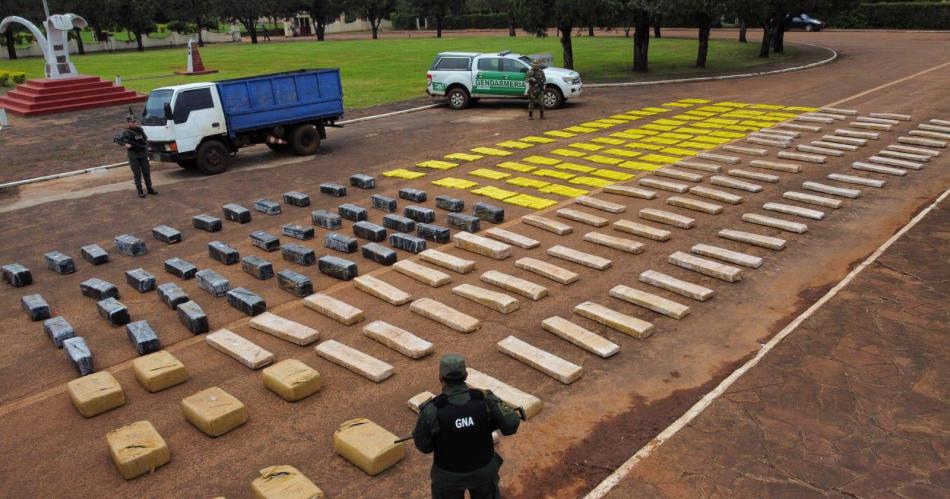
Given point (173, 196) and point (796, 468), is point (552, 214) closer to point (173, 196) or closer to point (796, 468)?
point (796, 468)

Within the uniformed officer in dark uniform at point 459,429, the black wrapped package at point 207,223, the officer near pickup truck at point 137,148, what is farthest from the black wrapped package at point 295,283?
the officer near pickup truck at point 137,148

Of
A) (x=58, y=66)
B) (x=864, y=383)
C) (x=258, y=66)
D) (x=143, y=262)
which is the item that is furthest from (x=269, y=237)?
(x=258, y=66)

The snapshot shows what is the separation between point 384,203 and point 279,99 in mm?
6024

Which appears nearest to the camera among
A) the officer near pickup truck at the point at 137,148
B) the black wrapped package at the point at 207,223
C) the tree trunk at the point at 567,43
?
the black wrapped package at the point at 207,223

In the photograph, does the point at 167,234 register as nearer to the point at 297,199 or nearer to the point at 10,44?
the point at 297,199

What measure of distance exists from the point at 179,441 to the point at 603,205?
8852mm

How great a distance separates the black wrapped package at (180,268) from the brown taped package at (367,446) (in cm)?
558

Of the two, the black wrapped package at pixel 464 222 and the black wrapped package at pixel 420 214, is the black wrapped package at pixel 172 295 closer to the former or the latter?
the black wrapped package at pixel 420 214

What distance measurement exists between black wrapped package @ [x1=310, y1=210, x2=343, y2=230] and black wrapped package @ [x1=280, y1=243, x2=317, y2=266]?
1449 mm

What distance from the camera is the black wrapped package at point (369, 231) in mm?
11805

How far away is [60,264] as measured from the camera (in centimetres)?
1126

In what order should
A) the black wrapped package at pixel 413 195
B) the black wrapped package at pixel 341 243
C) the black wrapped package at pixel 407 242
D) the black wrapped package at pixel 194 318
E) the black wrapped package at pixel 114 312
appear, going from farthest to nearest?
the black wrapped package at pixel 413 195
the black wrapped package at pixel 341 243
the black wrapped package at pixel 407 242
the black wrapped package at pixel 114 312
the black wrapped package at pixel 194 318

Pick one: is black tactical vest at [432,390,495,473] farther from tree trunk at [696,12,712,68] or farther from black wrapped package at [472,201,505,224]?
tree trunk at [696,12,712,68]

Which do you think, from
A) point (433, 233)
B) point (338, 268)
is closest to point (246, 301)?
point (338, 268)
